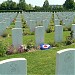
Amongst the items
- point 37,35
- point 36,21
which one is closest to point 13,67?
point 37,35

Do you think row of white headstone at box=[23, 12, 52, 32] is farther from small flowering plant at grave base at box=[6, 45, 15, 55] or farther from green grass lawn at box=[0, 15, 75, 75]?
small flowering plant at grave base at box=[6, 45, 15, 55]

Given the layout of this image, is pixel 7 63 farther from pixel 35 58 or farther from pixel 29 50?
pixel 29 50

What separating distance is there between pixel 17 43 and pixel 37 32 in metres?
1.15

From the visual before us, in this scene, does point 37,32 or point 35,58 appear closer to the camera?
point 35,58

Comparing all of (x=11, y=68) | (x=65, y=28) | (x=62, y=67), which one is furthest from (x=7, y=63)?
(x=65, y=28)

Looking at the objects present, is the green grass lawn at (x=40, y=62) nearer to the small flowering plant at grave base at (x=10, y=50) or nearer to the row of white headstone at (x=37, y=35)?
the small flowering plant at grave base at (x=10, y=50)

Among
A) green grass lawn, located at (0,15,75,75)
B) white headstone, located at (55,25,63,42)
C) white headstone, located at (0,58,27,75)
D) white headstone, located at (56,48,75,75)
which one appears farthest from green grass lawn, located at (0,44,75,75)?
white headstone, located at (0,58,27,75)

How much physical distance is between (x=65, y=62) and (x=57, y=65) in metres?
0.17

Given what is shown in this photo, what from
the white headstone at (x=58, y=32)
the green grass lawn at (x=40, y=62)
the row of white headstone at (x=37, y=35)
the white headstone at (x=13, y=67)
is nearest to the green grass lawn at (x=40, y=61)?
the green grass lawn at (x=40, y=62)

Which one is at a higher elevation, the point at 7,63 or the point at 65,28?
the point at 7,63

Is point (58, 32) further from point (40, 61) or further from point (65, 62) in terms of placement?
point (65, 62)

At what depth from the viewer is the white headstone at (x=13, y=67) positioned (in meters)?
4.28

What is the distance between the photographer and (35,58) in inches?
348

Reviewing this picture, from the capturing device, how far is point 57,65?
5.22 m
